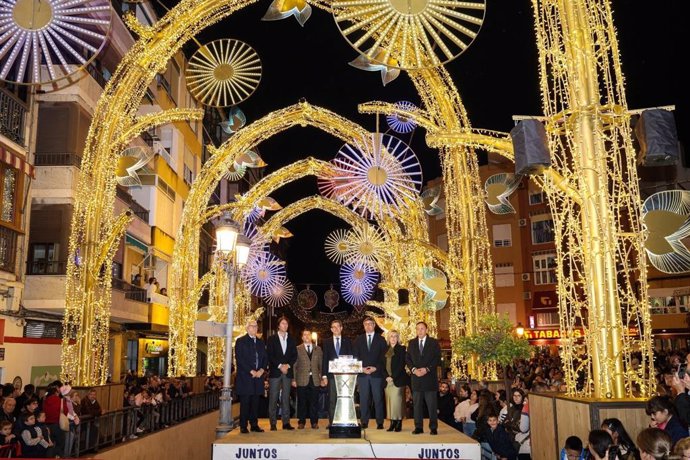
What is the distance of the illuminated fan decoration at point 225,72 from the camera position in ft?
67.5

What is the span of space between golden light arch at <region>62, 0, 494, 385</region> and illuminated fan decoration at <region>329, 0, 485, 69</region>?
352 centimetres

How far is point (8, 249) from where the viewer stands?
20.2m

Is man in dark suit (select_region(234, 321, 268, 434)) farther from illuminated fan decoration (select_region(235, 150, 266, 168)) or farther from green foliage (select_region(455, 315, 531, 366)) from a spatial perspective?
illuminated fan decoration (select_region(235, 150, 266, 168))

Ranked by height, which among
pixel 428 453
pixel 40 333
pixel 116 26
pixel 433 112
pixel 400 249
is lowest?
A: pixel 428 453

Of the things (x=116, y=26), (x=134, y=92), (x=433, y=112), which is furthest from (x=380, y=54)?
(x=116, y=26)

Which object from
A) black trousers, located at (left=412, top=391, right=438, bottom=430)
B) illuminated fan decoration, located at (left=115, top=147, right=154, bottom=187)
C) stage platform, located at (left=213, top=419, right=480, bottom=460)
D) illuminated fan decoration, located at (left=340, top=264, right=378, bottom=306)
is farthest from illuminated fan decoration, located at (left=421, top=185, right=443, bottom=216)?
illuminated fan decoration, located at (left=340, top=264, right=378, bottom=306)

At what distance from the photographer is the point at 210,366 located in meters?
27.1

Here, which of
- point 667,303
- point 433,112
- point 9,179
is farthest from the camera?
point 667,303

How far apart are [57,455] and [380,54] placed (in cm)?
1010

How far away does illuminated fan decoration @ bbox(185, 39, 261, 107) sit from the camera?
20578 mm

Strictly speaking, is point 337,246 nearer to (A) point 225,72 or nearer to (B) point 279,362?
(A) point 225,72

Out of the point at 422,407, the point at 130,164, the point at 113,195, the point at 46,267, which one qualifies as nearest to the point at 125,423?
the point at 422,407

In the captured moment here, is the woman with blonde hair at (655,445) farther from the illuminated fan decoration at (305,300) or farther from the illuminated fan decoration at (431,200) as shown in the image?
the illuminated fan decoration at (305,300)

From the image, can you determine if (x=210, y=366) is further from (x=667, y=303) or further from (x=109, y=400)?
(x=667, y=303)
